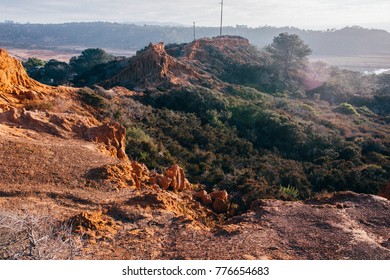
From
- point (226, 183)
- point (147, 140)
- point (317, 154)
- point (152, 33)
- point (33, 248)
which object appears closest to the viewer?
point (33, 248)

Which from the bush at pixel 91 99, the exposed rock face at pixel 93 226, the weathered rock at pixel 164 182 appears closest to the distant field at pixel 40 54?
the bush at pixel 91 99

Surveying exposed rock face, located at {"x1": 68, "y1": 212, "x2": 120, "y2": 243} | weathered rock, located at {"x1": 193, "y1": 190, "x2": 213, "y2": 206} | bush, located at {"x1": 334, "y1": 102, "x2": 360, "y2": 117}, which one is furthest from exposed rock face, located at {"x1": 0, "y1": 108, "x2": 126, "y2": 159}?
bush, located at {"x1": 334, "y1": 102, "x2": 360, "y2": 117}

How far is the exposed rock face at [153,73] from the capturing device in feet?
90.4

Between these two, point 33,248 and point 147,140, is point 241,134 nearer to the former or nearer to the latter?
point 147,140

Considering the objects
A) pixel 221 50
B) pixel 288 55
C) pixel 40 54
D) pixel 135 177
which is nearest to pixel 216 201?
pixel 135 177

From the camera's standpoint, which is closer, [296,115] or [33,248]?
[33,248]

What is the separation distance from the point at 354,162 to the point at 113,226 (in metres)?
13.9

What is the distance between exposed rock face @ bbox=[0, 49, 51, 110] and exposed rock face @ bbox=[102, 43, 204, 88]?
506 inches

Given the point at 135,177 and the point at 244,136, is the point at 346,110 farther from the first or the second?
the point at 135,177

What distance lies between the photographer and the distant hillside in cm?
11765

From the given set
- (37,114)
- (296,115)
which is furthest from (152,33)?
(37,114)

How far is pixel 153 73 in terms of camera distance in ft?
92.7

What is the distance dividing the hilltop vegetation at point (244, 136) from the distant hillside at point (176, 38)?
95.3 m

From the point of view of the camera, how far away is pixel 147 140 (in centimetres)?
1480
